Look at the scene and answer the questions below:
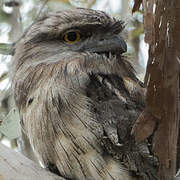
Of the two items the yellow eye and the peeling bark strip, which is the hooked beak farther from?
the peeling bark strip

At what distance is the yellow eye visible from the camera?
3.15 meters

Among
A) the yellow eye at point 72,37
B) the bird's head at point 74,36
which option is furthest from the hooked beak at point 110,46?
the yellow eye at point 72,37

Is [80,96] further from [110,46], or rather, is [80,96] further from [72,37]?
[72,37]

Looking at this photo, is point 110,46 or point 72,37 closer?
point 110,46

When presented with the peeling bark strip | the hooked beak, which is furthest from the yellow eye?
the peeling bark strip

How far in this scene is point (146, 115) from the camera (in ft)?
5.33

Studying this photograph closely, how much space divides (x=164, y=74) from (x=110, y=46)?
1.49 meters

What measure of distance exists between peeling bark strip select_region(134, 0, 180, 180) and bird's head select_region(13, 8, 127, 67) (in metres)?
1.43

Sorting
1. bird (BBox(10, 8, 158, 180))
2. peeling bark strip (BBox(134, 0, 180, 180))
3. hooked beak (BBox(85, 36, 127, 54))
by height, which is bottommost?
bird (BBox(10, 8, 158, 180))

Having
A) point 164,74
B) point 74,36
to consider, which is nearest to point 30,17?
point 74,36

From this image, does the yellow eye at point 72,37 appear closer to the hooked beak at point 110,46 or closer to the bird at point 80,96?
the bird at point 80,96

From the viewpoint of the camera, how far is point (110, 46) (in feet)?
9.88

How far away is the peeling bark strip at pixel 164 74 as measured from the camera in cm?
151

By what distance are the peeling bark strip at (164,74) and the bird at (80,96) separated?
0.75m
